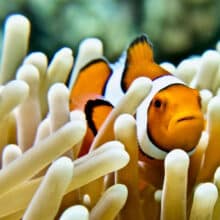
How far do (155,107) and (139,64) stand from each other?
0.12 meters

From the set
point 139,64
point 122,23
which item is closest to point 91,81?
point 139,64

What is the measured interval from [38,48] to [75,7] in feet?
0.59

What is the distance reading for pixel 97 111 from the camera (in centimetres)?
95

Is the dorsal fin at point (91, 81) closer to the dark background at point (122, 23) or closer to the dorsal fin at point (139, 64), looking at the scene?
the dorsal fin at point (139, 64)

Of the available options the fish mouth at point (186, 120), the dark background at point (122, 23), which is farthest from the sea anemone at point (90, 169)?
the dark background at point (122, 23)

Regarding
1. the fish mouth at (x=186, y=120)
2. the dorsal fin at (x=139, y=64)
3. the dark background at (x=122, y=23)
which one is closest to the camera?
the fish mouth at (x=186, y=120)

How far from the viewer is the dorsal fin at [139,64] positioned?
100cm

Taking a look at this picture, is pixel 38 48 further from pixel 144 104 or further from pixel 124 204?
pixel 124 204

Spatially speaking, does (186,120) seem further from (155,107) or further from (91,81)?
(91,81)

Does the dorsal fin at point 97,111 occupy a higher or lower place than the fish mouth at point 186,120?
higher

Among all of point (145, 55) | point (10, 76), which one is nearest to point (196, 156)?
point (145, 55)

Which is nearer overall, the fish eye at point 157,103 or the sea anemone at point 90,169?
the sea anemone at point 90,169

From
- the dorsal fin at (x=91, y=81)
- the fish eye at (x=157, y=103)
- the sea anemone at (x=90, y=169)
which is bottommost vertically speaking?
the sea anemone at (x=90, y=169)

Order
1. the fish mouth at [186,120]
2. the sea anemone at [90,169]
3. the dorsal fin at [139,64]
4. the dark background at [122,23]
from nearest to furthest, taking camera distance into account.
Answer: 1. the sea anemone at [90,169]
2. the fish mouth at [186,120]
3. the dorsal fin at [139,64]
4. the dark background at [122,23]
